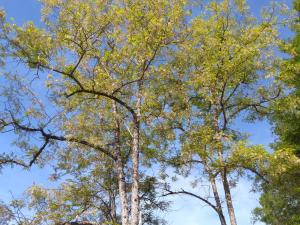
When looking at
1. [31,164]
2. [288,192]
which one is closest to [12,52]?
[31,164]

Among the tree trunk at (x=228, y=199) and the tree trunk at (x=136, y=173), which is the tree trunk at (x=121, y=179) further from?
the tree trunk at (x=228, y=199)

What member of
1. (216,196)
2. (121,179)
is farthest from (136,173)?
(216,196)

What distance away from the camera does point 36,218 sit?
1577 cm

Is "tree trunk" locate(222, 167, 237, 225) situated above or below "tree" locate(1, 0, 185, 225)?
below

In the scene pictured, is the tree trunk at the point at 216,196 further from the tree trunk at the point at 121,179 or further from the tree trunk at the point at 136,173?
the tree trunk at the point at 121,179

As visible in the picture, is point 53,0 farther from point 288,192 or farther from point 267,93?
point 288,192

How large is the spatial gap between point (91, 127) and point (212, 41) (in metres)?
7.55

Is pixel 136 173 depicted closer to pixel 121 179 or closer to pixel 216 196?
pixel 121 179

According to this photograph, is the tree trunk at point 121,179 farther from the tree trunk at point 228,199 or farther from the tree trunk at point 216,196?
the tree trunk at point 228,199

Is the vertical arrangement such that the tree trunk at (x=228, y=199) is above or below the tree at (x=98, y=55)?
below

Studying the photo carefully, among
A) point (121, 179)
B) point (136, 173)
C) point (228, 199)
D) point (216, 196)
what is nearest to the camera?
point (136, 173)

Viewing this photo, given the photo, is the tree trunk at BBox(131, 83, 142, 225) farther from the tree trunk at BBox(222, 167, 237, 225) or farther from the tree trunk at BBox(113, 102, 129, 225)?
the tree trunk at BBox(222, 167, 237, 225)

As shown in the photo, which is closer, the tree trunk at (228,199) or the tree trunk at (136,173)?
the tree trunk at (136,173)

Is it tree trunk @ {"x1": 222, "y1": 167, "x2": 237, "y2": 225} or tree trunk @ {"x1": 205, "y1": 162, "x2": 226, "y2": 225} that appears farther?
tree trunk @ {"x1": 205, "y1": 162, "x2": 226, "y2": 225}
